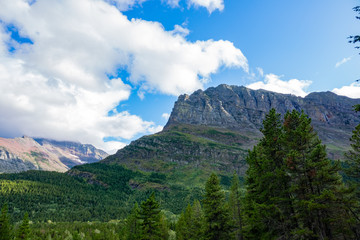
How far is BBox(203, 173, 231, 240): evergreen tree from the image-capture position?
24.0 meters

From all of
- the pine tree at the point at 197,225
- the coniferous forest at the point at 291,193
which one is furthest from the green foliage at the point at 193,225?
the coniferous forest at the point at 291,193

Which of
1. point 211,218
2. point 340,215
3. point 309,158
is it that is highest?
point 309,158

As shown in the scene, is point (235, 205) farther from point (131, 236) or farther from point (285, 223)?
point (131, 236)

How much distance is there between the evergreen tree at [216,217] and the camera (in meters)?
24.0

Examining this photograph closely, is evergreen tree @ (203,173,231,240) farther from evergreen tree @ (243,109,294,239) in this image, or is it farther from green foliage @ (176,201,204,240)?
evergreen tree @ (243,109,294,239)

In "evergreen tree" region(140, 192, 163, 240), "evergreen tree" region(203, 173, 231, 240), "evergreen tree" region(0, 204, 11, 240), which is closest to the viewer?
"evergreen tree" region(203, 173, 231, 240)

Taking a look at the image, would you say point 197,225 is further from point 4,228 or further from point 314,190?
point 4,228

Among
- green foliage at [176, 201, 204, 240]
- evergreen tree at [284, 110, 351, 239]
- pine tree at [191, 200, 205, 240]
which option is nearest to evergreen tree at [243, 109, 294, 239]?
evergreen tree at [284, 110, 351, 239]

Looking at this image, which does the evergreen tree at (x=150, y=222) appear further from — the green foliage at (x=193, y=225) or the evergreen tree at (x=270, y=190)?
the evergreen tree at (x=270, y=190)

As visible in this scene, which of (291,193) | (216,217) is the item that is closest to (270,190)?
(291,193)

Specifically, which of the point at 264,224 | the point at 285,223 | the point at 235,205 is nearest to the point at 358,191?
the point at 285,223

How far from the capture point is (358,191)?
1752cm

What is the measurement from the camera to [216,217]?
24.8 m

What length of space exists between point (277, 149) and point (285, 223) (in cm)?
651
